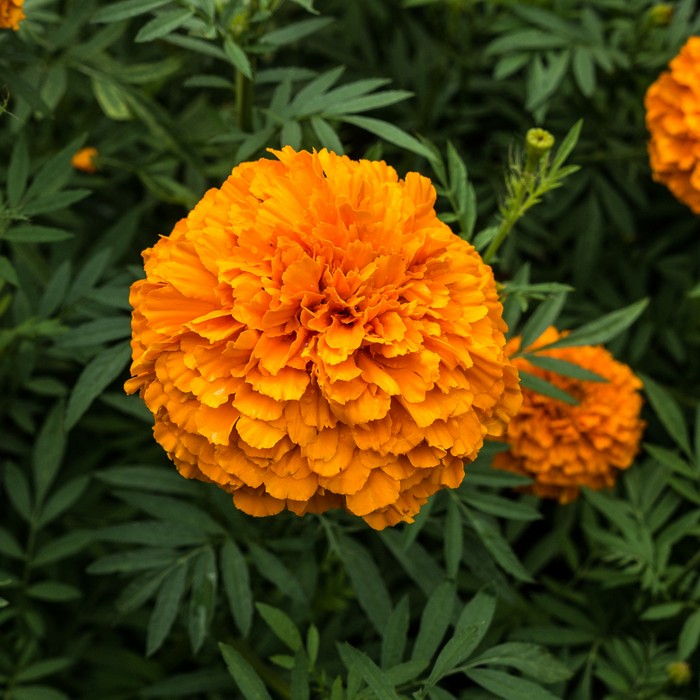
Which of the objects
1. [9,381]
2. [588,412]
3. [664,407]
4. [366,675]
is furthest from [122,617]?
[664,407]

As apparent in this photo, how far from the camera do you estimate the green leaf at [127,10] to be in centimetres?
165

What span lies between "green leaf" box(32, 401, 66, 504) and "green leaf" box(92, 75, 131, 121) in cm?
64

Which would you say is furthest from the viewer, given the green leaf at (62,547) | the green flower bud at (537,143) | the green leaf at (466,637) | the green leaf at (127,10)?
the green leaf at (62,547)

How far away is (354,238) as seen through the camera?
1.36 metres

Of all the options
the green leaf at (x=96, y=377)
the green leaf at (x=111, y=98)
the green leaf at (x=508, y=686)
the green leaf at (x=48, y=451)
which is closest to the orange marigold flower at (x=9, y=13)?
the green leaf at (x=111, y=98)

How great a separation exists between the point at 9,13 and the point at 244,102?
Result: 1.53 ft

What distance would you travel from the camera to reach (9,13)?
1608mm

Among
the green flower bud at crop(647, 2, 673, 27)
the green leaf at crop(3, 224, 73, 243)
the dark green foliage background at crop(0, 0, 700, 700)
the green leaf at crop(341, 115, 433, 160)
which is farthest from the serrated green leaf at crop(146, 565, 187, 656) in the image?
the green flower bud at crop(647, 2, 673, 27)

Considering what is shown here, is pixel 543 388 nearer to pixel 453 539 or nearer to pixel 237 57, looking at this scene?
pixel 453 539

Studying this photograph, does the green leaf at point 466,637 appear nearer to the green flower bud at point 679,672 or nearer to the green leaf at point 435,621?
the green leaf at point 435,621

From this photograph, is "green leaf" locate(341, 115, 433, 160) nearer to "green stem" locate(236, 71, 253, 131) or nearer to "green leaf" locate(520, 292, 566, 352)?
"green stem" locate(236, 71, 253, 131)

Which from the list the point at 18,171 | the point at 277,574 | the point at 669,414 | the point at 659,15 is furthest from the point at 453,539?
the point at 659,15

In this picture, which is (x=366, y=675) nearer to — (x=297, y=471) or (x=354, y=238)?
(x=297, y=471)

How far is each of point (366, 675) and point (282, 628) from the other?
0.97ft
